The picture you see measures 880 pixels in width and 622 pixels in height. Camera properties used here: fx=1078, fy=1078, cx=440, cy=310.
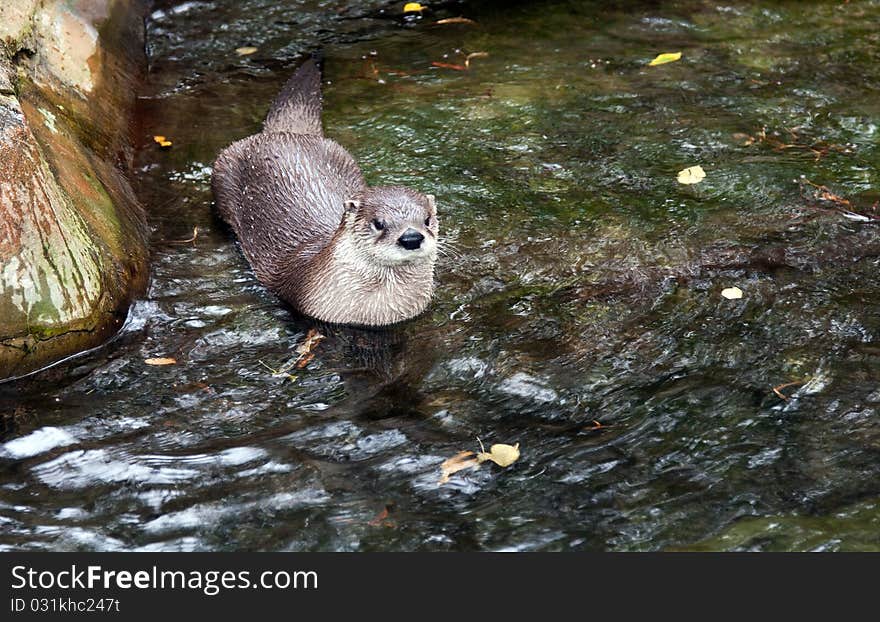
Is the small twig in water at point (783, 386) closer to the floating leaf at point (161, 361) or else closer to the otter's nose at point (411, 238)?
the otter's nose at point (411, 238)

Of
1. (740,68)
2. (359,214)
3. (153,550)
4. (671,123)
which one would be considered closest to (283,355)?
(359,214)

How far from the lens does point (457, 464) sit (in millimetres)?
3203

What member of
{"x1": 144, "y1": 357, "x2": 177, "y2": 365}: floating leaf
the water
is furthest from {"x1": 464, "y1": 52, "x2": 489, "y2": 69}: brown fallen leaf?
{"x1": 144, "y1": 357, "x2": 177, "y2": 365}: floating leaf

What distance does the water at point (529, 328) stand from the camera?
2998mm

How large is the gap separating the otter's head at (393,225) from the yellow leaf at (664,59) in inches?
96.4

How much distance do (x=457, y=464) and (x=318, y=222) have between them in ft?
5.22

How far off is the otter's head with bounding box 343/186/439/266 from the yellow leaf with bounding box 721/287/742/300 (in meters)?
1.10

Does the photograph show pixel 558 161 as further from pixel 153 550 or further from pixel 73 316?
pixel 153 550

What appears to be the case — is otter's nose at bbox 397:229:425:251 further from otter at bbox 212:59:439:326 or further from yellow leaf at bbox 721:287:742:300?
yellow leaf at bbox 721:287:742:300

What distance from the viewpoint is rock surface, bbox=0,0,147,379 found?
3697mm

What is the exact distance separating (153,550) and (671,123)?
349 centimetres

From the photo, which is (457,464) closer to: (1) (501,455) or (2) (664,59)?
(1) (501,455)

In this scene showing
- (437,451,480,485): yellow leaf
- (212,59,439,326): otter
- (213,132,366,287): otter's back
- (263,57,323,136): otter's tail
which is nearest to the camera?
(437,451,480,485): yellow leaf

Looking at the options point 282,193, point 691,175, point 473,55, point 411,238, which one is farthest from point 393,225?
point 473,55
